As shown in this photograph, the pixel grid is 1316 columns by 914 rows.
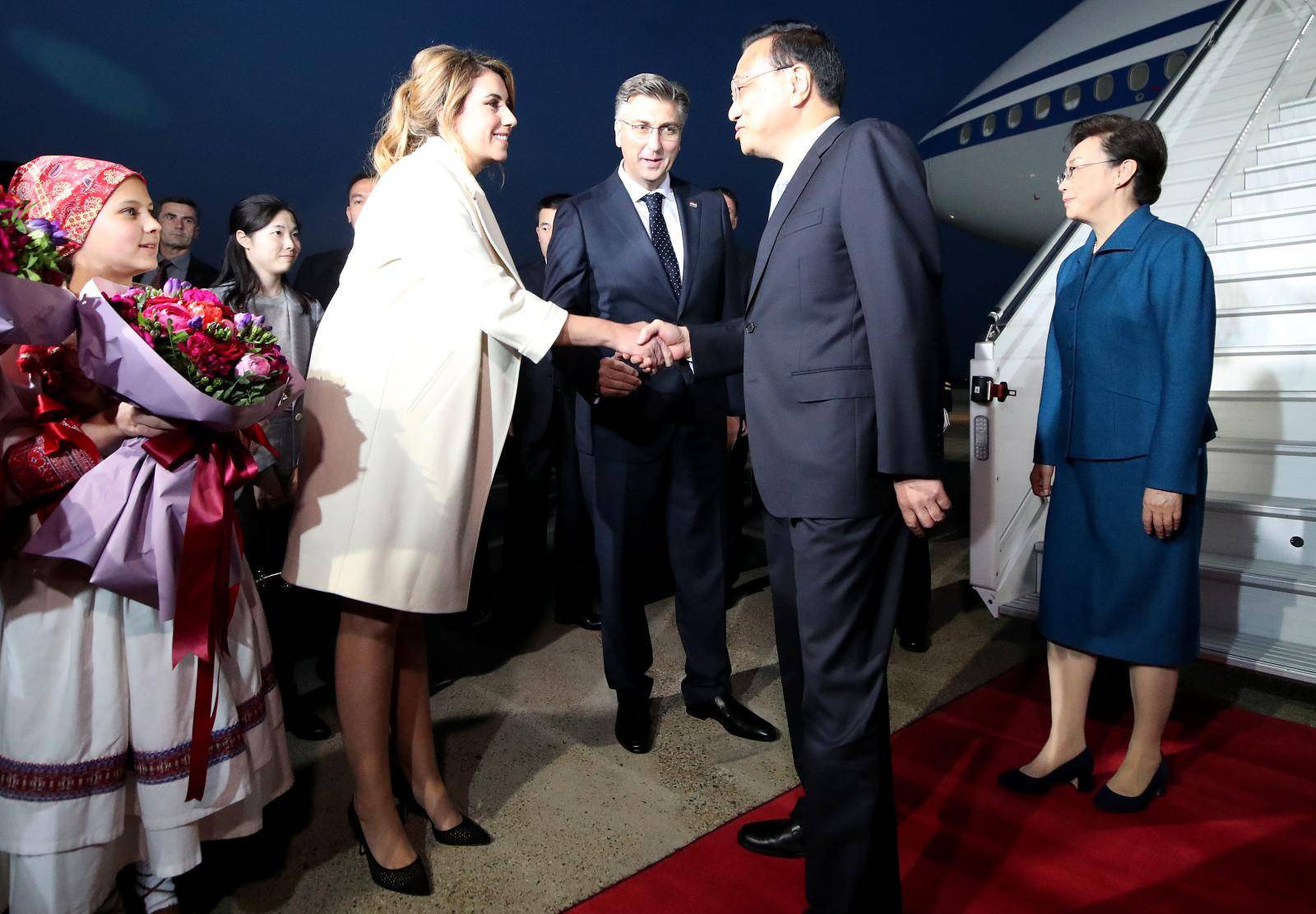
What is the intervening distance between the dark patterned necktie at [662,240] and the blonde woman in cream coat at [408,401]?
0.71 m

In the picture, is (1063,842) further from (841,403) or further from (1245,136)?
(1245,136)

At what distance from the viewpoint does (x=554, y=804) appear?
2.04 m

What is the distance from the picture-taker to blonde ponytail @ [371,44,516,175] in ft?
5.61

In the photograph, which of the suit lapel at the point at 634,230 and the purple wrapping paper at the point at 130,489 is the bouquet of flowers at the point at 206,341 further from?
the suit lapel at the point at 634,230

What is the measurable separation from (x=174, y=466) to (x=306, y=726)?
1331mm

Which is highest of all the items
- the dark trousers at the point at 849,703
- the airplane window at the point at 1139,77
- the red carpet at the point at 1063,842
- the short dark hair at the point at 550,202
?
the airplane window at the point at 1139,77

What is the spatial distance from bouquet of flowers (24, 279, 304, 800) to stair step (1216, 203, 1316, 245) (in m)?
4.28

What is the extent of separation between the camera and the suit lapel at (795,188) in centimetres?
146

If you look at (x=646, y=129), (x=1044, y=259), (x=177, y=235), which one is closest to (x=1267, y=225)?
(x=1044, y=259)

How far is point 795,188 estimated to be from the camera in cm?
147

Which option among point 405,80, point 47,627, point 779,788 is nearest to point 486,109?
point 405,80

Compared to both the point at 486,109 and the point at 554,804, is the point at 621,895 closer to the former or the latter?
the point at 554,804

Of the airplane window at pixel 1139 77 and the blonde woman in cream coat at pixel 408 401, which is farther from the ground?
the airplane window at pixel 1139 77

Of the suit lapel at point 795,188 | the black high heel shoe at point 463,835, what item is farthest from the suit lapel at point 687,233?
the black high heel shoe at point 463,835
